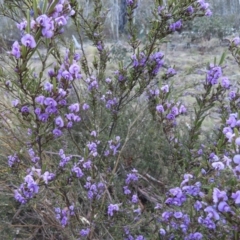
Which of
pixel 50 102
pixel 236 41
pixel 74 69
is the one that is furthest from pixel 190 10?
pixel 50 102

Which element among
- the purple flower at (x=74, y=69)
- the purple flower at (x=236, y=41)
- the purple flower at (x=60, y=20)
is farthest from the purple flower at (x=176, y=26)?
the purple flower at (x=60, y=20)

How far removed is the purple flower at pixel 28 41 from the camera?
1.14 meters

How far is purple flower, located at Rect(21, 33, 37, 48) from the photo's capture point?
1.14 m

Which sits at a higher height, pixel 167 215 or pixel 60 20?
pixel 60 20

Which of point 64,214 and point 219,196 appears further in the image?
point 64,214

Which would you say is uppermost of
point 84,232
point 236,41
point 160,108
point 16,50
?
point 16,50

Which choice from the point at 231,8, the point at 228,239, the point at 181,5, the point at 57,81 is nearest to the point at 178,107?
the point at 181,5

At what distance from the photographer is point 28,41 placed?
115 cm

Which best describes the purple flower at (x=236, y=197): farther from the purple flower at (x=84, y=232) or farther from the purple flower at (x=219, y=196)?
the purple flower at (x=84, y=232)

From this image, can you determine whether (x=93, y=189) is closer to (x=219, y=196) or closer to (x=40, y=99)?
(x=40, y=99)

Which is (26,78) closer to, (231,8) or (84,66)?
(84,66)

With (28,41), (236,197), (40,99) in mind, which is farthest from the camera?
(40,99)

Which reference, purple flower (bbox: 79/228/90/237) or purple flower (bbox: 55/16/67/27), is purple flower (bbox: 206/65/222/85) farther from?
purple flower (bbox: 79/228/90/237)

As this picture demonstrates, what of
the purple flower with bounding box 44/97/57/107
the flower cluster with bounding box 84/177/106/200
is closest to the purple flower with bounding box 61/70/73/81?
the purple flower with bounding box 44/97/57/107
